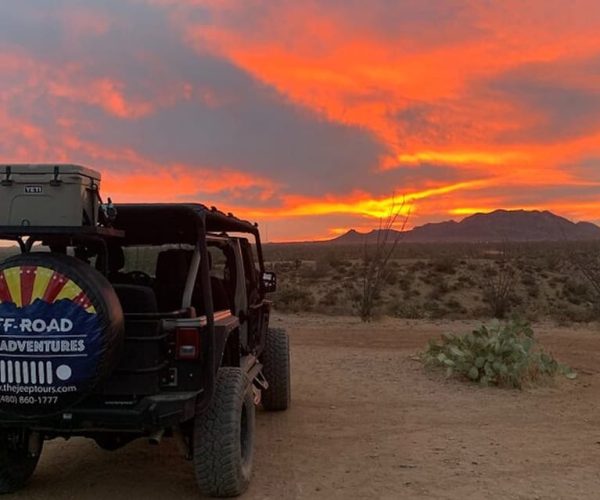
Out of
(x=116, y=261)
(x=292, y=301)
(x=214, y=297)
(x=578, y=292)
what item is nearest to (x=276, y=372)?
(x=214, y=297)

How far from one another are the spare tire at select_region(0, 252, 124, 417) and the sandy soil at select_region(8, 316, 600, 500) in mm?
1386

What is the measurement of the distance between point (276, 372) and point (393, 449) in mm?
1908

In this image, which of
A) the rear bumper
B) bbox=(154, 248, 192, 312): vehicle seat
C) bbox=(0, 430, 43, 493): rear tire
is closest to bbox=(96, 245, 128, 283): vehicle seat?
bbox=(154, 248, 192, 312): vehicle seat

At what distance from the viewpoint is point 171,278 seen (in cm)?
612

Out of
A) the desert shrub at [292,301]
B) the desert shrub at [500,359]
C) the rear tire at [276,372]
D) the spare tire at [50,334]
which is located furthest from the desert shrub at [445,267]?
the spare tire at [50,334]

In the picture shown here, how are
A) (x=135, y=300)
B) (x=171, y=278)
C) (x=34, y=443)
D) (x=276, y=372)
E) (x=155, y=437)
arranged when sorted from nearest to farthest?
(x=155, y=437)
(x=135, y=300)
(x=34, y=443)
(x=171, y=278)
(x=276, y=372)

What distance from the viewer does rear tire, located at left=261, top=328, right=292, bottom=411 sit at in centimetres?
807

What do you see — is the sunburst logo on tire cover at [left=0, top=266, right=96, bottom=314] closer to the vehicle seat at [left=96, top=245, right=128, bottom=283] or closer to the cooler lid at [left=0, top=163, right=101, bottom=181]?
the cooler lid at [left=0, top=163, right=101, bottom=181]

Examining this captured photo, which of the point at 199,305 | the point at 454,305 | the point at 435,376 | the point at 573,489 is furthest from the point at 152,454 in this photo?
the point at 454,305

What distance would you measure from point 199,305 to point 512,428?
3691 millimetres

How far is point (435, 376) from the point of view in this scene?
1027 cm

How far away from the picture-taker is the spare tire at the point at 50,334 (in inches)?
169

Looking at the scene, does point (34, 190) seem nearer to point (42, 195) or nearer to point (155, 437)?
point (42, 195)

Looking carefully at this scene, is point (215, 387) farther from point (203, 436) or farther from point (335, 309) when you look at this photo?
point (335, 309)
